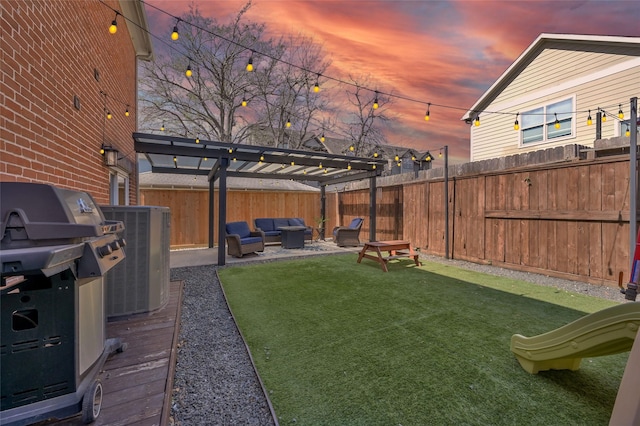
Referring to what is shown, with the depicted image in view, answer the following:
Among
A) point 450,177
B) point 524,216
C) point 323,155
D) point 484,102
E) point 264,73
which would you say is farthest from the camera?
point 264,73

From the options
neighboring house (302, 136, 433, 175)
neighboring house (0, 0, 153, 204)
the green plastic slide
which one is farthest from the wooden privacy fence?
neighboring house (302, 136, 433, 175)

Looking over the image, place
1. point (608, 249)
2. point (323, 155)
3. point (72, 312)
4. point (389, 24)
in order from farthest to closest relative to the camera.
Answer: point (323, 155) → point (389, 24) → point (608, 249) → point (72, 312)

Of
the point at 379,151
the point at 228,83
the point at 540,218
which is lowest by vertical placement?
the point at 540,218

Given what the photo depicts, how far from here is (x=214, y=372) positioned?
2238mm

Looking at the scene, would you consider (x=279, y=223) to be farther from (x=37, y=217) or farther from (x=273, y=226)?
(x=37, y=217)

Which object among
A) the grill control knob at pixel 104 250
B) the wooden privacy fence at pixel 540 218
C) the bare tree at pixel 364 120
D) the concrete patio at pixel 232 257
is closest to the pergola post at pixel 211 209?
the concrete patio at pixel 232 257

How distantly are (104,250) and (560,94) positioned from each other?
11.6 meters

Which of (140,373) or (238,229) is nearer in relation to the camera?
(140,373)

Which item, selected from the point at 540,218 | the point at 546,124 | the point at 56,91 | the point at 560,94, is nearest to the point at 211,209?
the point at 56,91

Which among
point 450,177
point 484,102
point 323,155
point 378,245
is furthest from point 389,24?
point 484,102

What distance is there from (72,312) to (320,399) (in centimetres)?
157

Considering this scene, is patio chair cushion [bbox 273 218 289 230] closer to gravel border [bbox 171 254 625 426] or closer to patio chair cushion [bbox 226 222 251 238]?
patio chair cushion [bbox 226 222 251 238]

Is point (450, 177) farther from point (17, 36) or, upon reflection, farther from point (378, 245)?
point (17, 36)

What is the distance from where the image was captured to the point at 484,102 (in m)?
10.8
